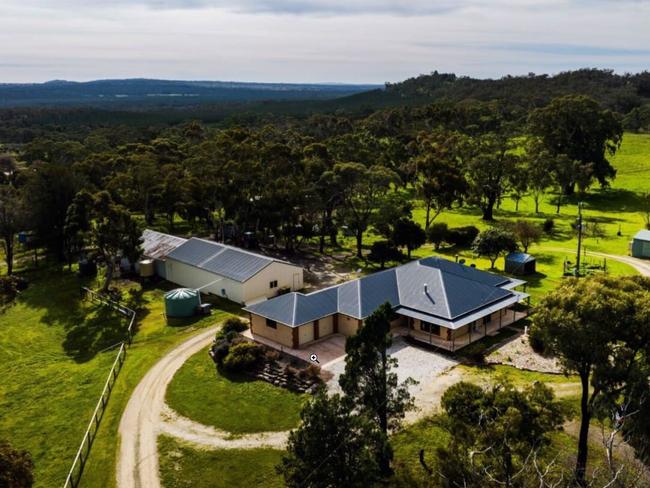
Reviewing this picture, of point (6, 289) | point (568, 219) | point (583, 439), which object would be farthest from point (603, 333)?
point (568, 219)

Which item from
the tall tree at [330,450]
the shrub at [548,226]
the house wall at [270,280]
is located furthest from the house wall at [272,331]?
the shrub at [548,226]

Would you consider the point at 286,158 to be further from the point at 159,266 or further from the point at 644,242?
the point at 644,242

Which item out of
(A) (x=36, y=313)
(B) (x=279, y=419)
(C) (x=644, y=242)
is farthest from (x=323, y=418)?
(C) (x=644, y=242)

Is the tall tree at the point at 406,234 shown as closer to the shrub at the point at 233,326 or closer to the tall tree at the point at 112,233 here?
the shrub at the point at 233,326

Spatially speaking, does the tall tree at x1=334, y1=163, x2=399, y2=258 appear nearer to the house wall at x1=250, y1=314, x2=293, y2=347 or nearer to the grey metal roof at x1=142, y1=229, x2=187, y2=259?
the grey metal roof at x1=142, y1=229, x2=187, y2=259

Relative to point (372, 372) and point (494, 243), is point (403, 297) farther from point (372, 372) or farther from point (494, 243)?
point (372, 372)

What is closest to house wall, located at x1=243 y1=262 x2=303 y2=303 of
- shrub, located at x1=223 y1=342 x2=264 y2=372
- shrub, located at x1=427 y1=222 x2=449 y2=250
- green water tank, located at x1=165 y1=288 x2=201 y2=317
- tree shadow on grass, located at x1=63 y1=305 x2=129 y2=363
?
green water tank, located at x1=165 y1=288 x2=201 y2=317

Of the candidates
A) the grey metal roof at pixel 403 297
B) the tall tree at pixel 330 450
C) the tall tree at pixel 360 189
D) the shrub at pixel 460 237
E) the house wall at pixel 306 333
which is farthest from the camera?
the shrub at pixel 460 237
